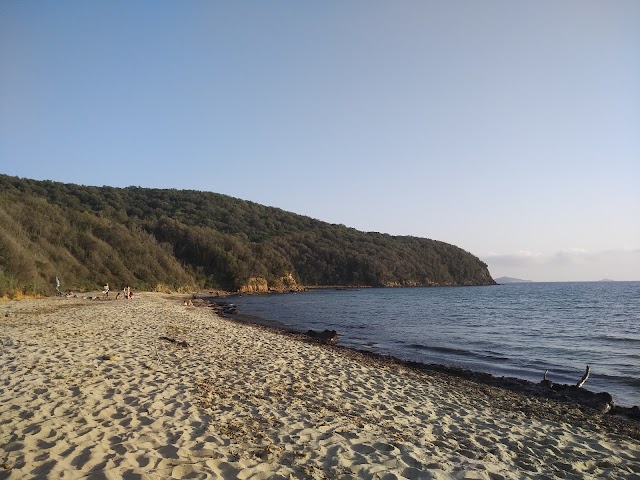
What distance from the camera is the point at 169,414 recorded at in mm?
6547

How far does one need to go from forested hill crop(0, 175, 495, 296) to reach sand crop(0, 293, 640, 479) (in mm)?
22271

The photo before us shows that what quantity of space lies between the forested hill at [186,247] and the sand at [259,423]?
22271mm

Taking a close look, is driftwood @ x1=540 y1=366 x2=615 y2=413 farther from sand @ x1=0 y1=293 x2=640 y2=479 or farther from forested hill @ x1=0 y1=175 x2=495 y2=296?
forested hill @ x1=0 y1=175 x2=495 y2=296

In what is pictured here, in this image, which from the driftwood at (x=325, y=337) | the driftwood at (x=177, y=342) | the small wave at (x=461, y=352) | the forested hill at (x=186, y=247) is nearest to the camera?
the driftwood at (x=177, y=342)

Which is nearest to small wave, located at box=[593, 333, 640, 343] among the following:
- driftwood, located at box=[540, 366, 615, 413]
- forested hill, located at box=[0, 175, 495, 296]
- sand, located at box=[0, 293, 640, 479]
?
driftwood, located at box=[540, 366, 615, 413]

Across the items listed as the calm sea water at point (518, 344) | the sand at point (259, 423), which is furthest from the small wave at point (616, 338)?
the sand at point (259, 423)

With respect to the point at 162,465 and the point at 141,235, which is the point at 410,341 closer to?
the point at 162,465

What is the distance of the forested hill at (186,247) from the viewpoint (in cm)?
4072

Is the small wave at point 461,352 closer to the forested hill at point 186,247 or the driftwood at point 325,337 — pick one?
the driftwood at point 325,337

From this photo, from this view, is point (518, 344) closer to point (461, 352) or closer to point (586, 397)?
point (461, 352)

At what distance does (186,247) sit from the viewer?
75312 millimetres

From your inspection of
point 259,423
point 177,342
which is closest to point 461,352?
point 177,342

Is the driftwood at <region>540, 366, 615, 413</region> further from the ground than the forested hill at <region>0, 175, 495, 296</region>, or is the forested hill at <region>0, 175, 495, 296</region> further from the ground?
the forested hill at <region>0, 175, 495, 296</region>

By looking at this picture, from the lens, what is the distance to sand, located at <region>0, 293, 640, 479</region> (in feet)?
16.6
